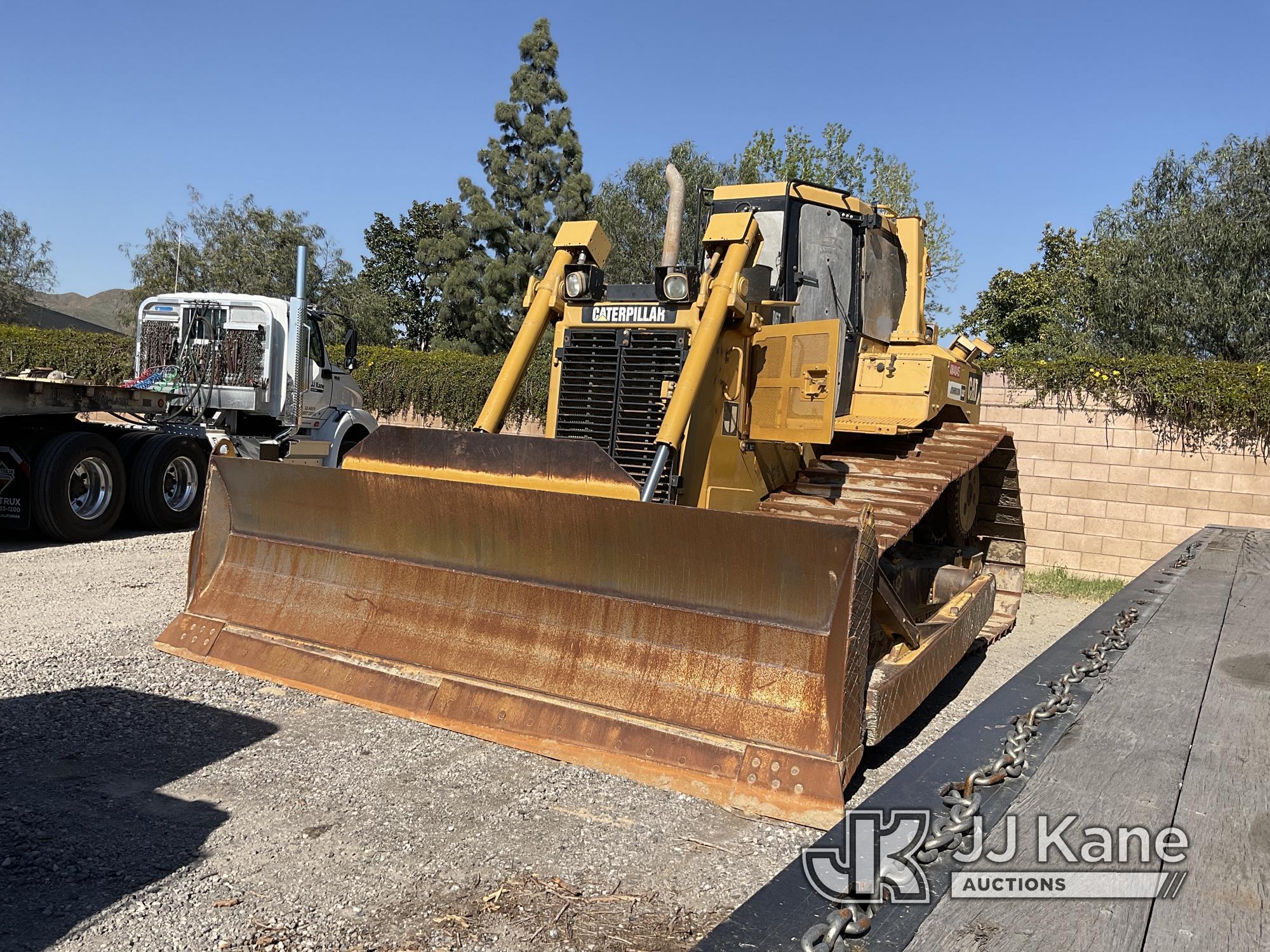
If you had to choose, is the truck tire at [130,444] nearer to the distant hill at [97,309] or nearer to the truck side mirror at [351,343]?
the truck side mirror at [351,343]

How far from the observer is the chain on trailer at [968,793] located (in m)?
1.21

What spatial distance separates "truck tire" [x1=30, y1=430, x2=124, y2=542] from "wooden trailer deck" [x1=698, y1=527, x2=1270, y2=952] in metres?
9.43

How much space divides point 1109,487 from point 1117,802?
9327mm

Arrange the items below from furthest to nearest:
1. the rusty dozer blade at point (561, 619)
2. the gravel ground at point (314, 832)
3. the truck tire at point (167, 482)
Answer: the truck tire at point (167, 482), the rusty dozer blade at point (561, 619), the gravel ground at point (314, 832)

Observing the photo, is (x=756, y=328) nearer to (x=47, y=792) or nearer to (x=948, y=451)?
(x=948, y=451)

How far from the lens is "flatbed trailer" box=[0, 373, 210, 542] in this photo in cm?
918

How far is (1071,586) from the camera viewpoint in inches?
383

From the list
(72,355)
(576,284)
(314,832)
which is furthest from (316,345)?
(72,355)

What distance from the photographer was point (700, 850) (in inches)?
127

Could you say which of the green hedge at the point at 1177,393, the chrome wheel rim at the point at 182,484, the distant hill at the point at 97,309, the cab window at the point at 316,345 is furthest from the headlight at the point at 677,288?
the distant hill at the point at 97,309

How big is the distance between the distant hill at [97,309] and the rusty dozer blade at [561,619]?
3404 centimetres

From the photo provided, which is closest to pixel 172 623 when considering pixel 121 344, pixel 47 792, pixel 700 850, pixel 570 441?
pixel 47 792

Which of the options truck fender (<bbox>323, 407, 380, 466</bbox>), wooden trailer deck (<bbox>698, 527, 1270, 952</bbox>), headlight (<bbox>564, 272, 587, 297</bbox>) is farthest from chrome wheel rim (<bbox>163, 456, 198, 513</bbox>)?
wooden trailer deck (<bbox>698, 527, 1270, 952</bbox>)

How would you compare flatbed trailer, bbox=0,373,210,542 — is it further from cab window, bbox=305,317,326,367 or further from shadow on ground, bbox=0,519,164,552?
cab window, bbox=305,317,326,367
